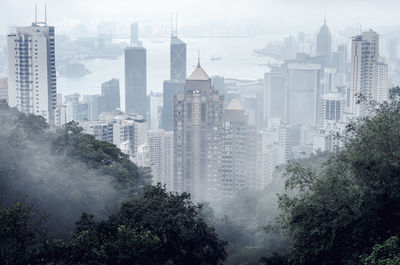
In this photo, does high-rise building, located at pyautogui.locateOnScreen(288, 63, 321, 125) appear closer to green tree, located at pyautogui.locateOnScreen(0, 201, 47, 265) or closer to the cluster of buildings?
the cluster of buildings

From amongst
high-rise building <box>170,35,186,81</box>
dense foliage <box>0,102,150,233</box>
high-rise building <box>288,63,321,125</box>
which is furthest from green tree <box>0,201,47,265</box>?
high-rise building <box>170,35,186,81</box>

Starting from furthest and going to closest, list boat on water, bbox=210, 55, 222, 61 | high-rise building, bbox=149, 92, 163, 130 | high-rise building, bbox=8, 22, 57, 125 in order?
boat on water, bbox=210, 55, 222, 61 → high-rise building, bbox=149, 92, 163, 130 → high-rise building, bbox=8, 22, 57, 125

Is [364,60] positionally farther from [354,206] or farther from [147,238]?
[147,238]

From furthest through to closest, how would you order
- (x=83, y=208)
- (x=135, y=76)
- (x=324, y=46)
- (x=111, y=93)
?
(x=324, y=46) → (x=135, y=76) → (x=111, y=93) → (x=83, y=208)

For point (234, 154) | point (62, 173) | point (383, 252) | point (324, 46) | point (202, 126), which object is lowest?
point (234, 154)

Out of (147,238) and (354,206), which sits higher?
(354,206)

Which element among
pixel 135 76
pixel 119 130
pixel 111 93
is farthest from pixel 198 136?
pixel 135 76

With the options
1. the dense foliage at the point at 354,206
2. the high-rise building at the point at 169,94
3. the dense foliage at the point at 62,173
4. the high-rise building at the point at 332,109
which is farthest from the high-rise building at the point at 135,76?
the dense foliage at the point at 354,206
